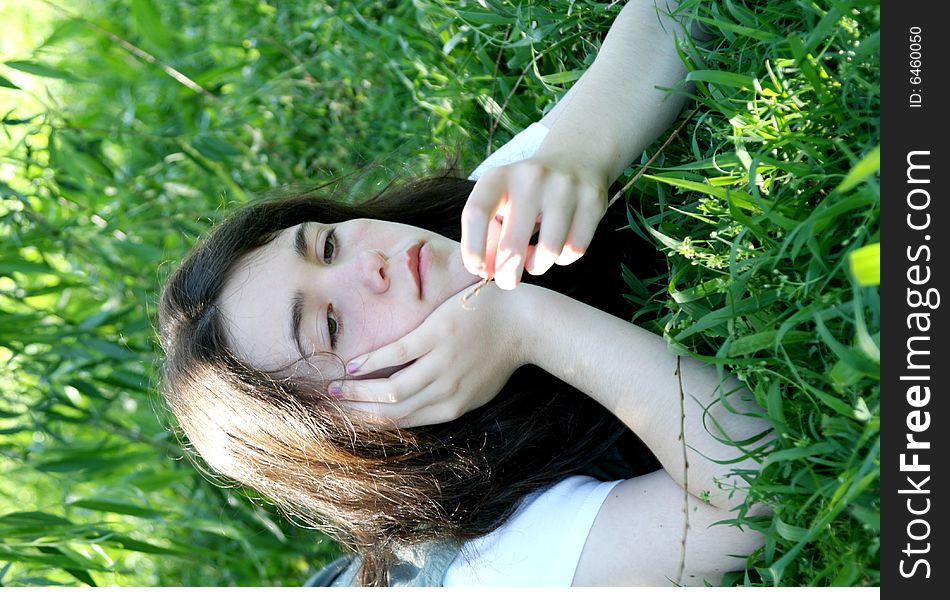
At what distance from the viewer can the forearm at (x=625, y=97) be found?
2.94ft

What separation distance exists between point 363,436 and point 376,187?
0.60m

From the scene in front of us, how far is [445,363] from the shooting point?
90cm

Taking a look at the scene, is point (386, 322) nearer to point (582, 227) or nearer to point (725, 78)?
point (582, 227)

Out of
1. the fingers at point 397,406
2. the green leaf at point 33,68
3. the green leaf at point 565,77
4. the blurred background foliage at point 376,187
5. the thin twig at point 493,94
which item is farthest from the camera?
the green leaf at point 33,68

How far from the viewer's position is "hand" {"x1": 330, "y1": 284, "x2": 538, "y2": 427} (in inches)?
35.3

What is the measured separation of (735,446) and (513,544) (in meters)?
0.35

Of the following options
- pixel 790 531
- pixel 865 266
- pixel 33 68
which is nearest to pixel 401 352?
pixel 790 531

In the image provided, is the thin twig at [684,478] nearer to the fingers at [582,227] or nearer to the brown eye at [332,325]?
the fingers at [582,227]

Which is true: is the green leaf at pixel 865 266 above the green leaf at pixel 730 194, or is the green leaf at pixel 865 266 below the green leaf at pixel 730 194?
above

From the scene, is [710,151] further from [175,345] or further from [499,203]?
[175,345]

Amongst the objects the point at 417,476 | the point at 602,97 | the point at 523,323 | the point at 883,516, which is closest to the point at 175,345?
the point at 417,476

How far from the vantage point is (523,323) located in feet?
3.02

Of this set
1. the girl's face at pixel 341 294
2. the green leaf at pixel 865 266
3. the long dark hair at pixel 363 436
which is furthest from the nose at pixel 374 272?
the green leaf at pixel 865 266

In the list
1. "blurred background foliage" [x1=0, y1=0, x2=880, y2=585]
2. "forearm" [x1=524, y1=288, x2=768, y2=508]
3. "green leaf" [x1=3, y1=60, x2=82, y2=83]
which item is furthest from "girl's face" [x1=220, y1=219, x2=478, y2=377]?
"green leaf" [x1=3, y1=60, x2=82, y2=83]
